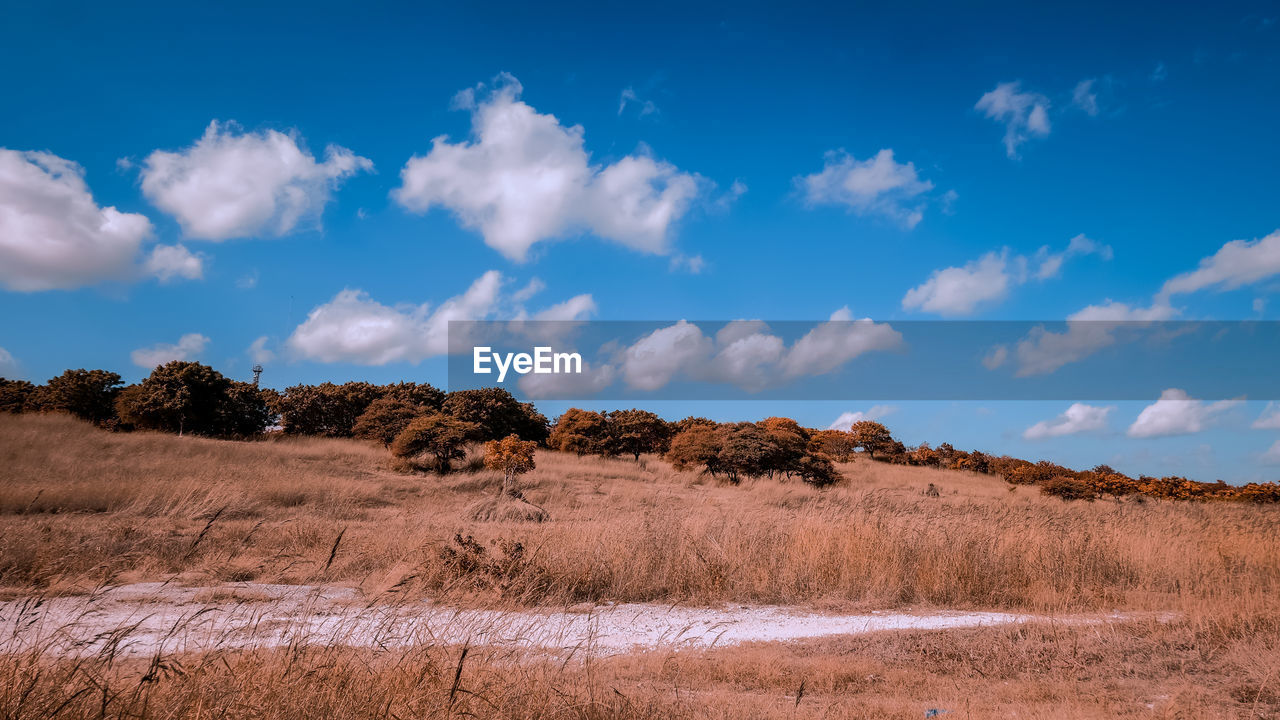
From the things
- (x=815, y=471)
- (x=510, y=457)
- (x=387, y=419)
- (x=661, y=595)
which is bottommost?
(x=661, y=595)

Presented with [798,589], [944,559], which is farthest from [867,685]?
[944,559]

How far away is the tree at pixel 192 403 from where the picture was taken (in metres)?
34.3

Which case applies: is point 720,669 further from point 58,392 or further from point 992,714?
point 58,392

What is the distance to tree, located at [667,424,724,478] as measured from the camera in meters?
30.1

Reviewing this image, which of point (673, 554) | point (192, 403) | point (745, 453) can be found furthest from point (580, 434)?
point (673, 554)

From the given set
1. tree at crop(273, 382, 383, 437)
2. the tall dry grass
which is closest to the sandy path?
the tall dry grass

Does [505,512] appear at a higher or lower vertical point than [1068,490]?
higher

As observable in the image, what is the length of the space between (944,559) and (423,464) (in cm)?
2211

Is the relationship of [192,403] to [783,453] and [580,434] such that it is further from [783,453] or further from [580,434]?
[783,453]

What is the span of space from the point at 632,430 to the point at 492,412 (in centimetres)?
965

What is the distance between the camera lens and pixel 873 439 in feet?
156

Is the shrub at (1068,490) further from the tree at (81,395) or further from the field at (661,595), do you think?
the tree at (81,395)

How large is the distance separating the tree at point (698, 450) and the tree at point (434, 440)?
10.8 metres

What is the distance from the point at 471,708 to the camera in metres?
3.42
